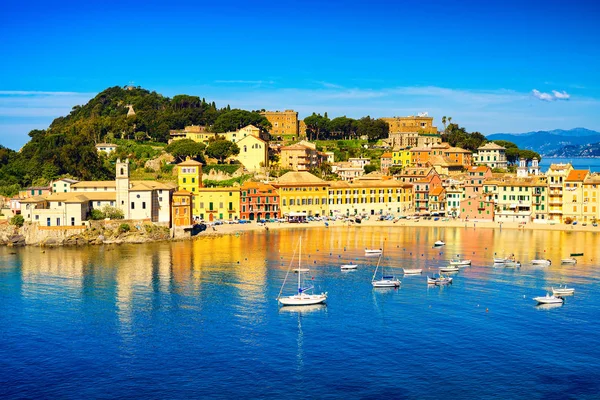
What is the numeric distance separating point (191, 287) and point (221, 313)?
6.75 meters

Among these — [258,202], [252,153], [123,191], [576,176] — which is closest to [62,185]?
[123,191]

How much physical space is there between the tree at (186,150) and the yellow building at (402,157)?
1095 inches

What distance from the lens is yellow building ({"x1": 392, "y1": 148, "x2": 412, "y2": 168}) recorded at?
10050 centimetres

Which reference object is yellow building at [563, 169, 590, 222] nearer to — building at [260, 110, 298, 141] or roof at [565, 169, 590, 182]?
roof at [565, 169, 590, 182]

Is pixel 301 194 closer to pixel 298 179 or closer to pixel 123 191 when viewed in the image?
pixel 298 179

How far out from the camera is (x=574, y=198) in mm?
76000

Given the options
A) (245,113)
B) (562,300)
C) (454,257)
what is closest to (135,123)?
(245,113)

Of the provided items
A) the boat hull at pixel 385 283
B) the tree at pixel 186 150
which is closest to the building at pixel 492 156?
the tree at pixel 186 150

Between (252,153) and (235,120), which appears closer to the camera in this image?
(252,153)

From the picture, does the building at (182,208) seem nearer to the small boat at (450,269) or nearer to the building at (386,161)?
the small boat at (450,269)

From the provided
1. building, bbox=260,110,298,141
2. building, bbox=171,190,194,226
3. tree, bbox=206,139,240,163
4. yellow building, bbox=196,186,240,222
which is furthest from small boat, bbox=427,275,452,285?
building, bbox=260,110,298,141

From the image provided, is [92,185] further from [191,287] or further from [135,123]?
[135,123]

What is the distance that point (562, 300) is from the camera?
40.8 meters

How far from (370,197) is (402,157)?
19.6 metres
